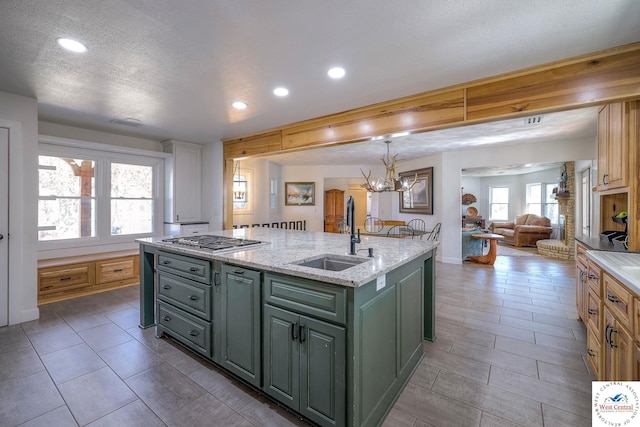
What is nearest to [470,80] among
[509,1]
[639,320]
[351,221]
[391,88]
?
[391,88]

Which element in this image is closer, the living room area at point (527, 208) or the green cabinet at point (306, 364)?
the green cabinet at point (306, 364)

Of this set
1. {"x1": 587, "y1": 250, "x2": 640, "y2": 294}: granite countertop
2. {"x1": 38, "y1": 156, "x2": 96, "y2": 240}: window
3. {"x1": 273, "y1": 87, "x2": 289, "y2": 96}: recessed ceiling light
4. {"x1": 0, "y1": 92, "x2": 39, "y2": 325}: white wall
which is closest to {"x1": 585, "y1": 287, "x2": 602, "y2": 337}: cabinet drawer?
{"x1": 587, "y1": 250, "x2": 640, "y2": 294}: granite countertop

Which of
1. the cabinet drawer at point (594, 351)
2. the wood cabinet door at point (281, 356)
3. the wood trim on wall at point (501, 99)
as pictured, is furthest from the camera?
the wood trim on wall at point (501, 99)

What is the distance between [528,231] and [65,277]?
1043 cm

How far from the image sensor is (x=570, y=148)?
524 centimetres

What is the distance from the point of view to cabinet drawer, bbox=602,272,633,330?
1.31 meters

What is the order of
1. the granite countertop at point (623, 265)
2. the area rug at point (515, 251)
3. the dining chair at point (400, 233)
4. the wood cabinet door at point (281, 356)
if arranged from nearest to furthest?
1. the granite countertop at point (623, 265)
2. the wood cabinet door at point (281, 356)
3. the dining chair at point (400, 233)
4. the area rug at point (515, 251)

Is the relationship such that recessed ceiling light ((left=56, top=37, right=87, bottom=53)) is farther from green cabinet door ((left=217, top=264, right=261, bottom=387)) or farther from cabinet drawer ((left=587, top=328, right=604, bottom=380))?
cabinet drawer ((left=587, top=328, right=604, bottom=380))

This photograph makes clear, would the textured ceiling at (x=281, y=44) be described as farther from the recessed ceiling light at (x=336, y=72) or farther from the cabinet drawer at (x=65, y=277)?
the cabinet drawer at (x=65, y=277)

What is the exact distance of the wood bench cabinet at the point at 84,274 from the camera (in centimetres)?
367

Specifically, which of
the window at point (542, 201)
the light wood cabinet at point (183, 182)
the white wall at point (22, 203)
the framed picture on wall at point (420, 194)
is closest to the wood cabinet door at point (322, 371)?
the white wall at point (22, 203)

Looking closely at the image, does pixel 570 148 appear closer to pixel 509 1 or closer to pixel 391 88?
pixel 391 88

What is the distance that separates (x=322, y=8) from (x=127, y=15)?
1218 mm

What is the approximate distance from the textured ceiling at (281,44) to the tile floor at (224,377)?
2441 millimetres
